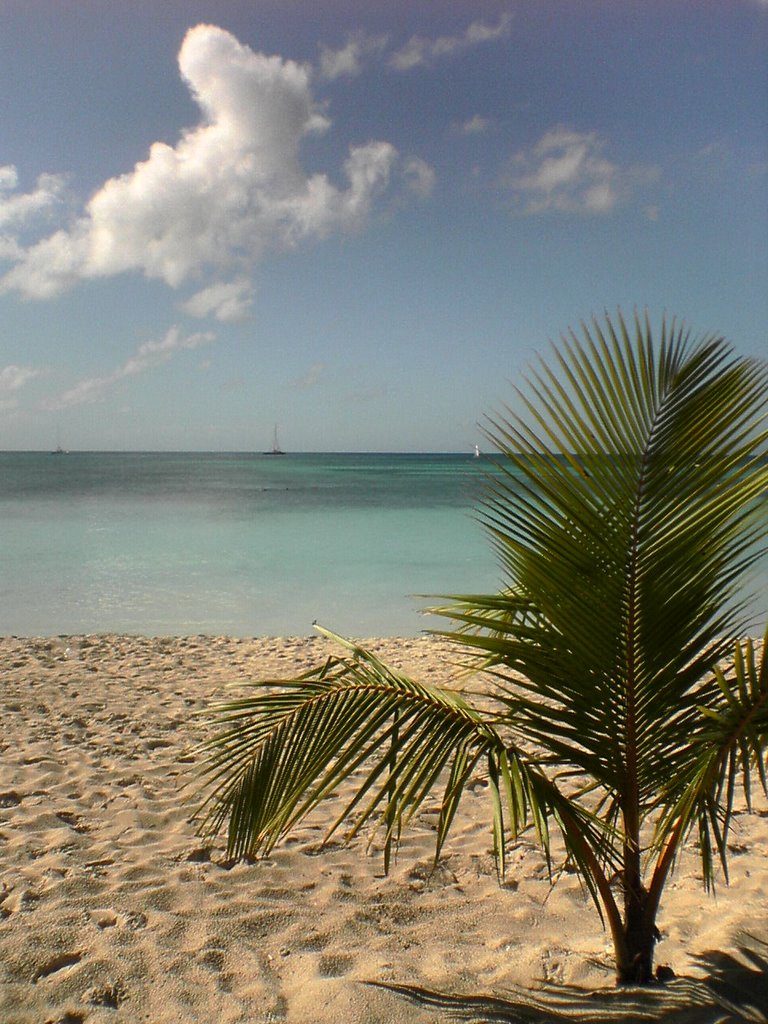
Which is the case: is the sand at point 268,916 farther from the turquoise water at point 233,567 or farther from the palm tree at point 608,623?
the turquoise water at point 233,567

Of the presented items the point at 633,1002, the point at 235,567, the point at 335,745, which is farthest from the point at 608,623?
the point at 235,567

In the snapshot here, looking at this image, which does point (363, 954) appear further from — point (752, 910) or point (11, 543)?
point (11, 543)

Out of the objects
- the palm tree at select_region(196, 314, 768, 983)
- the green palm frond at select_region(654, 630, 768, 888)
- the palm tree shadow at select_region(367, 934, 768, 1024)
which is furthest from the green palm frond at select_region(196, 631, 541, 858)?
the palm tree shadow at select_region(367, 934, 768, 1024)

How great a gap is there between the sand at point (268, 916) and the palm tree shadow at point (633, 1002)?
26mm

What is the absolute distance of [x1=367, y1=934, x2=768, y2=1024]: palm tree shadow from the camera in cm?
219

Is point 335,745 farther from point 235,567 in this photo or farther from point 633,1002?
point 235,567

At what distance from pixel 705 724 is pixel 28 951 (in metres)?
2.51

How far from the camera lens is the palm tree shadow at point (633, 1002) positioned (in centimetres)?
219

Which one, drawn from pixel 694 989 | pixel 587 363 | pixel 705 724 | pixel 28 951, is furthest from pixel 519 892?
pixel 587 363

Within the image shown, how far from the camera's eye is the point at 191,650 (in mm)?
8859

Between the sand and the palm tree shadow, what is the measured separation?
26 mm

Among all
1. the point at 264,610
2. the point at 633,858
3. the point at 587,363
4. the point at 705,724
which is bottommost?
the point at 264,610

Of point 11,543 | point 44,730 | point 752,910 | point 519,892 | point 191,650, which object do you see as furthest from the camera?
point 11,543

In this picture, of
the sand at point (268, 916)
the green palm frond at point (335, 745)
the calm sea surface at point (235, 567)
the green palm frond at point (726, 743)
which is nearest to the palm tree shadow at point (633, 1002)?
the sand at point (268, 916)
